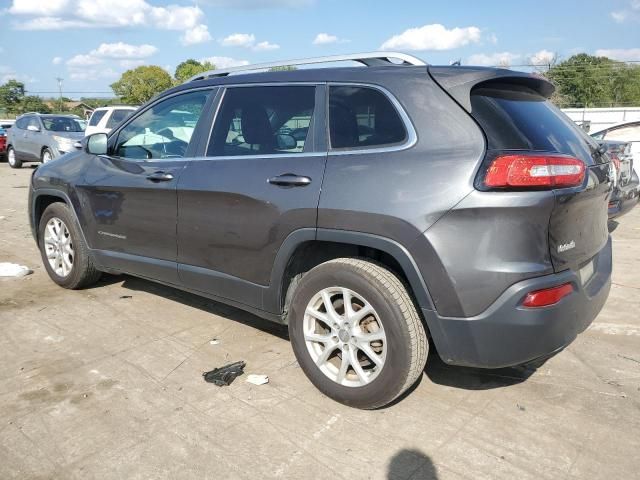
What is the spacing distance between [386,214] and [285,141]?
0.93 metres

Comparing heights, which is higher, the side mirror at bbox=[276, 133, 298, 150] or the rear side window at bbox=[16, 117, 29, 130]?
the side mirror at bbox=[276, 133, 298, 150]

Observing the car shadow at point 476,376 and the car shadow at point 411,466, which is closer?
the car shadow at point 411,466

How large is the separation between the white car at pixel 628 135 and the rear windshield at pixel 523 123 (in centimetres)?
691

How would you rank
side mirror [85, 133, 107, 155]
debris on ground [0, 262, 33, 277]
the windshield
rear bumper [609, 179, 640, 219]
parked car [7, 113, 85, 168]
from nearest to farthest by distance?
1. side mirror [85, 133, 107, 155]
2. debris on ground [0, 262, 33, 277]
3. rear bumper [609, 179, 640, 219]
4. parked car [7, 113, 85, 168]
5. the windshield

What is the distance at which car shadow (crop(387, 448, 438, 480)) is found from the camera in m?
2.57

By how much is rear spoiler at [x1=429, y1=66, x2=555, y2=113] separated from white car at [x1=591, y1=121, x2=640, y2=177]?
723 centimetres

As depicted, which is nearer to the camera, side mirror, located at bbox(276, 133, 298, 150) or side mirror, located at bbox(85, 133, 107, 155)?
side mirror, located at bbox(276, 133, 298, 150)

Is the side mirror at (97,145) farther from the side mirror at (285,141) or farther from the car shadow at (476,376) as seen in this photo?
the car shadow at (476,376)

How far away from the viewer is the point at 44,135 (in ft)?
53.8

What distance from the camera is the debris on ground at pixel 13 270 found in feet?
18.9

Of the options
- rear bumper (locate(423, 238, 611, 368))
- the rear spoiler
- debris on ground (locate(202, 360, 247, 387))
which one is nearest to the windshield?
debris on ground (locate(202, 360, 247, 387))

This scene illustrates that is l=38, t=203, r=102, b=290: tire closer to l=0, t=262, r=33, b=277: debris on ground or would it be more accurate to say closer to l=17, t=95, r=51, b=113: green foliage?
l=0, t=262, r=33, b=277: debris on ground

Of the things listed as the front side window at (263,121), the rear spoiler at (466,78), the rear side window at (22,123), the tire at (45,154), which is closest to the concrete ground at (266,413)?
the front side window at (263,121)

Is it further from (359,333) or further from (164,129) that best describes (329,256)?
(164,129)
